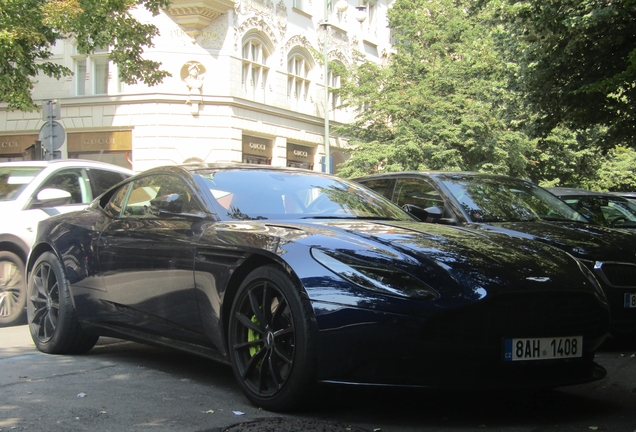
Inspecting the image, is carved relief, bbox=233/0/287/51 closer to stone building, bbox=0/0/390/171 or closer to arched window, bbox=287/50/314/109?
stone building, bbox=0/0/390/171

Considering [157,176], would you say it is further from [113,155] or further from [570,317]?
[113,155]

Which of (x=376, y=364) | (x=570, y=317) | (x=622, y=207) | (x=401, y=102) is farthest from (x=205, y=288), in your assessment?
(x=401, y=102)

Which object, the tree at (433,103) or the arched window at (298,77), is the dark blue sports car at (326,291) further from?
the arched window at (298,77)

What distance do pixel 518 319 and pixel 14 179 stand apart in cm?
721

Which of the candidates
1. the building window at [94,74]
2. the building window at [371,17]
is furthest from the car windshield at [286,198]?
the building window at [371,17]

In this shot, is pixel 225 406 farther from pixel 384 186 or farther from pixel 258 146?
pixel 258 146

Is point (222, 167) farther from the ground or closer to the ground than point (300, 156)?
closer to the ground

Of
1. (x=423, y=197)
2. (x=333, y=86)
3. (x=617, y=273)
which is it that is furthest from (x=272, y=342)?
(x=333, y=86)

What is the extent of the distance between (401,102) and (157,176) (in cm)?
2590

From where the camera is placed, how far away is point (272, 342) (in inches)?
175

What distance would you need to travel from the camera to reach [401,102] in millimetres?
31312

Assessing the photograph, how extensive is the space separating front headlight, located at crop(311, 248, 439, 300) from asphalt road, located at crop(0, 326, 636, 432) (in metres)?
0.50

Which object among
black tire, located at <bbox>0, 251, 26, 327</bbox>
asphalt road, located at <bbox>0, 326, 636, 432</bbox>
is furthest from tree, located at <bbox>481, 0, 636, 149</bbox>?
black tire, located at <bbox>0, 251, 26, 327</bbox>

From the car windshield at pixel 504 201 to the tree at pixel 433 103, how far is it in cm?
2066
